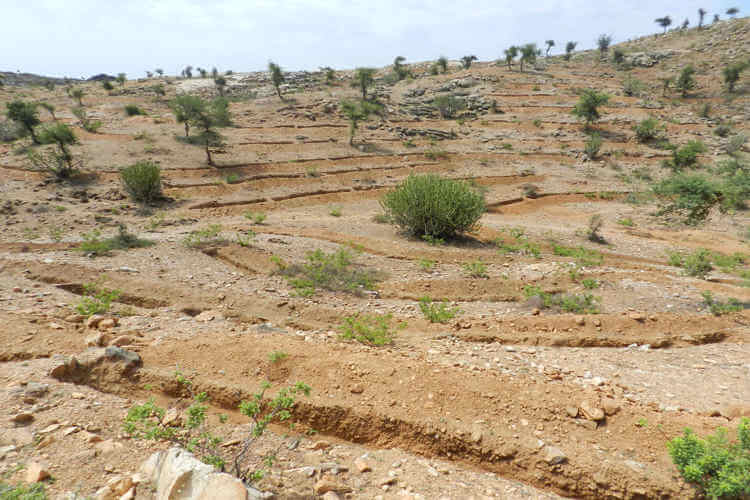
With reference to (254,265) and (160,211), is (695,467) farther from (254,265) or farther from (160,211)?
(160,211)

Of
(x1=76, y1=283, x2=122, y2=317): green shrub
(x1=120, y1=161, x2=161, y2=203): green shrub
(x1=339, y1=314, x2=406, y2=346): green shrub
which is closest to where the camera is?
(x1=339, y1=314, x2=406, y2=346): green shrub

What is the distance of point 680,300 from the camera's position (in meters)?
6.27

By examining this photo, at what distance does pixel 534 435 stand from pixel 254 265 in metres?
6.13

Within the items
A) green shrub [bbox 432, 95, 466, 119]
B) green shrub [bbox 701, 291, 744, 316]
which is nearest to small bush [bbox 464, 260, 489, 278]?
green shrub [bbox 701, 291, 744, 316]

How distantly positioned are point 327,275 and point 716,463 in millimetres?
5756

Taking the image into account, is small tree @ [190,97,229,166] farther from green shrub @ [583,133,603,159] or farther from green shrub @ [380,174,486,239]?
green shrub @ [583,133,603,159]

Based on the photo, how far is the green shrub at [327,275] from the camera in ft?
22.0

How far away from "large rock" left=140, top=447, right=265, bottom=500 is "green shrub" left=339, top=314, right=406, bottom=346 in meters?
2.58

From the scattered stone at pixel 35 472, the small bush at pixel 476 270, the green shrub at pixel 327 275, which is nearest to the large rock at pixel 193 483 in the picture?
the scattered stone at pixel 35 472

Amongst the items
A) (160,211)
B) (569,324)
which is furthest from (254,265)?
(160,211)

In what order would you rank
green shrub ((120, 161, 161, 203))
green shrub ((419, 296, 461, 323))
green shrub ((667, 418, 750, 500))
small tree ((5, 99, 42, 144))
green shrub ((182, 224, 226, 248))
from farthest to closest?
small tree ((5, 99, 42, 144)), green shrub ((120, 161, 161, 203)), green shrub ((182, 224, 226, 248)), green shrub ((419, 296, 461, 323)), green shrub ((667, 418, 750, 500))

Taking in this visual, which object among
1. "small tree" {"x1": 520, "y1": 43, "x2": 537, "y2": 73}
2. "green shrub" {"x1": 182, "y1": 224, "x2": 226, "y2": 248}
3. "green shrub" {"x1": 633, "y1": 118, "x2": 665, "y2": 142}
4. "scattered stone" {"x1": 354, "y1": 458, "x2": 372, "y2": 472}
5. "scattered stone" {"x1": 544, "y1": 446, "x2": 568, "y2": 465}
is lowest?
"scattered stone" {"x1": 354, "y1": 458, "x2": 372, "y2": 472}

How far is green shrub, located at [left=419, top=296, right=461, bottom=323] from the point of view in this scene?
5681 mm

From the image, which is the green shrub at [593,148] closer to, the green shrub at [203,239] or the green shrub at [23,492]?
the green shrub at [203,239]
